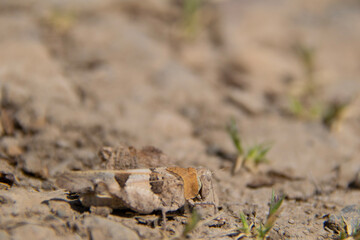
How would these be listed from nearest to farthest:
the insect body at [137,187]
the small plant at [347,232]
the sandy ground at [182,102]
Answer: the insect body at [137,187] → the small plant at [347,232] → the sandy ground at [182,102]

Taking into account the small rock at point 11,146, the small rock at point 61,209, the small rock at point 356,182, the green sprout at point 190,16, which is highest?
the green sprout at point 190,16

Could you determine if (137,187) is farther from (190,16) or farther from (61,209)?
(190,16)

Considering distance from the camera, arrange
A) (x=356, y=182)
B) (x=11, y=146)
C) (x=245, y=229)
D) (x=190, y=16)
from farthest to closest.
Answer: (x=190, y=16), (x=11, y=146), (x=356, y=182), (x=245, y=229)

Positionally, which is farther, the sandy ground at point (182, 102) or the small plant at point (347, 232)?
the sandy ground at point (182, 102)

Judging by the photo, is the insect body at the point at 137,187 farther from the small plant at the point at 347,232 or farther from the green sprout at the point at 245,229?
the small plant at the point at 347,232

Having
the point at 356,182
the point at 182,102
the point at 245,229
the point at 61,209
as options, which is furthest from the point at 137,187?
the point at 182,102

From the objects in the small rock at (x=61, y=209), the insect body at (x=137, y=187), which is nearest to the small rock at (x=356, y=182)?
the insect body at (x=137, y=187)
